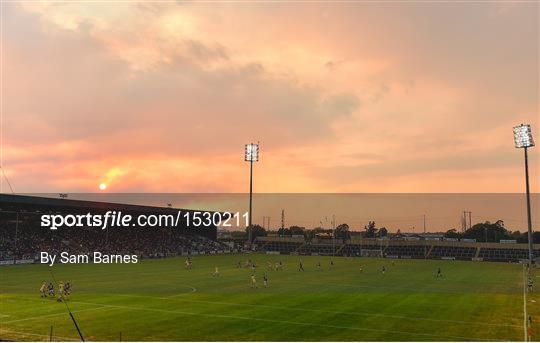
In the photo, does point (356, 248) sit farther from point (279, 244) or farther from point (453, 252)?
point (453, 252)

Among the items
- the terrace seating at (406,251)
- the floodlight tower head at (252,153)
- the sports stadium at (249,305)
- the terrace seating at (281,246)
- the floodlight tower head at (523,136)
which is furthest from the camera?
the terrace seating at (281,246)

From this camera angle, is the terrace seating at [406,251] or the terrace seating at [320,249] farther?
the terrace seating at [320,249]

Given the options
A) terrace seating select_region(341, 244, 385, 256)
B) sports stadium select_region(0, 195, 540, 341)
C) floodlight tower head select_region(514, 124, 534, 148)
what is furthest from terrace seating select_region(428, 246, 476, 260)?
sports stadium select_region(0, 195, 540, 341)

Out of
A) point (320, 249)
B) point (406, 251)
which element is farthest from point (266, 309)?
point (320, 249)

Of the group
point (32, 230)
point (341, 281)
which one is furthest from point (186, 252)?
point (341, 281)

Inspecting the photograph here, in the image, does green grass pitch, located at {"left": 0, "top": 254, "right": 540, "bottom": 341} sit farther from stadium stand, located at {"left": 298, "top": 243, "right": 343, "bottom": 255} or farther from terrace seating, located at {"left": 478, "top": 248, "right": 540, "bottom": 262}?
stadium stand, located at {"left": 298, "top": 243, "right": 343, "bottom": 255}

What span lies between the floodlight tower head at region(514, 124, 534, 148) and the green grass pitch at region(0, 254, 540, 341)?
28513 millimetres

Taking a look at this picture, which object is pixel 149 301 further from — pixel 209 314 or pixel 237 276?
pixel 237 276

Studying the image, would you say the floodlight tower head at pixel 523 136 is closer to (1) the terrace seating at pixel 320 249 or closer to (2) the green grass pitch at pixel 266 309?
(2) the green grass pitch at pixel 266 309

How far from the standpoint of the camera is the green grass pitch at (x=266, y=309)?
28609 millimetres

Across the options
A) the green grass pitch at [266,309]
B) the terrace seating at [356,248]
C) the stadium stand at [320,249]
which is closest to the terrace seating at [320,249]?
the stadium stand at [320,249]

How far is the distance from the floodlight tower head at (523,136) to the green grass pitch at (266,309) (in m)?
28.5

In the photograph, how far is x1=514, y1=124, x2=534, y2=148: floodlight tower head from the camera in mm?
77562

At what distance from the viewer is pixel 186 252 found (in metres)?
117
